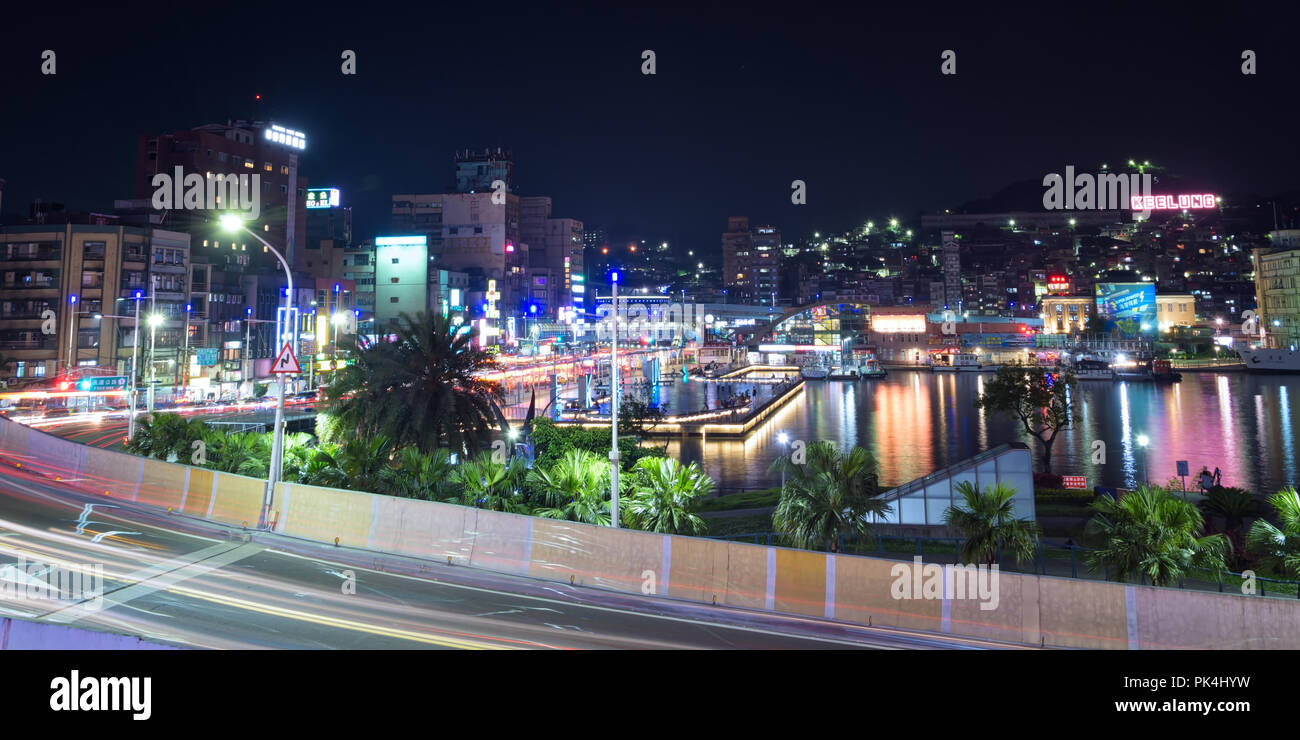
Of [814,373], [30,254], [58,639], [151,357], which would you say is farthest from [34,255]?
[814,373]

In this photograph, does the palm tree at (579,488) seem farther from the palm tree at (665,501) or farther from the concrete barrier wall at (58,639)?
the concrete barrier wall at (58,639)

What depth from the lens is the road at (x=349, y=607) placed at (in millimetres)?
10477

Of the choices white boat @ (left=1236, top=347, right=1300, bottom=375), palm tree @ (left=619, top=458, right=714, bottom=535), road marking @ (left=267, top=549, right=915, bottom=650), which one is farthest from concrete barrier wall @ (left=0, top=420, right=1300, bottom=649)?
white boat @ (left=1236, top=347, right=1300, bottom=375)

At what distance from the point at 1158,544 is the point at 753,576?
6.67m

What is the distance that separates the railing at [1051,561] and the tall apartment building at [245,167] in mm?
80454

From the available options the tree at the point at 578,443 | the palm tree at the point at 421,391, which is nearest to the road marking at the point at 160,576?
the palm tree at the point at 421,391

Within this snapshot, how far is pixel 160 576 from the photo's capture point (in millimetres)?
13070

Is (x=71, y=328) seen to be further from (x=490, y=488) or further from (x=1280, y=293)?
(x=1280, y=293)

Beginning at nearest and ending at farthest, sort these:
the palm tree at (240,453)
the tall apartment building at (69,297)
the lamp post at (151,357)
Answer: the palm tree at (240,453) → the lamp post at (151,357) → the tall apartment building at (69,297)

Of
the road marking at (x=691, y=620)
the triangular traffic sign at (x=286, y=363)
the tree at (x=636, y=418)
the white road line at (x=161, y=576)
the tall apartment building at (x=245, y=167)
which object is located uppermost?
the tall apartment building at (x=245, y=167)

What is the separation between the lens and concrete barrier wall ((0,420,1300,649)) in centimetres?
1041
